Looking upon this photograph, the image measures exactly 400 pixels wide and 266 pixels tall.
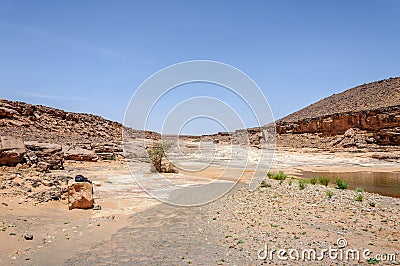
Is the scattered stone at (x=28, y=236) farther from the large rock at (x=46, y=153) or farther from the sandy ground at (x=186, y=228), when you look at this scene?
the large rock at (x=46, y=153)

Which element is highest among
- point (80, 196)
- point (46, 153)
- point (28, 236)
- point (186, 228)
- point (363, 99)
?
point (363, 99)

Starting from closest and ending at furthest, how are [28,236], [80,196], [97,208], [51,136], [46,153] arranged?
[28,236] → [80,196] → [97,208] → [46,153] → [51,136]

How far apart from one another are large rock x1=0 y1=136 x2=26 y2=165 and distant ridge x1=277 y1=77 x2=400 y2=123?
53.9 metres

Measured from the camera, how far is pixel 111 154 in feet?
80.4

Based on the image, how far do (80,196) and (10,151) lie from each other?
4105 mm

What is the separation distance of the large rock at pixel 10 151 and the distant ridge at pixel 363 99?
5387cm

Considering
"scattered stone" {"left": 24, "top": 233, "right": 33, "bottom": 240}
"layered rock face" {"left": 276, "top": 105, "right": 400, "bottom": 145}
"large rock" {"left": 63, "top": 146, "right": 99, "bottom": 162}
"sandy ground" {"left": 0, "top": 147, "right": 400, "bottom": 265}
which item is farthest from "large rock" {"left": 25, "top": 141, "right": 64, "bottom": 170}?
"layered rock face" {"left": 276, "top": 105, "right": 400, "bottom": 145}

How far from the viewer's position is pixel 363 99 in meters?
69.4

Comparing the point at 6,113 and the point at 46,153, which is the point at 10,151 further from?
the point at 6,113

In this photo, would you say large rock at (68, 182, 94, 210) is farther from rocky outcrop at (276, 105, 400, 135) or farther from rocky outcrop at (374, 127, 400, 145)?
rocky outcrop at (276, 105, 400, 135)

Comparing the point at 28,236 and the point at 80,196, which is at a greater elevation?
the point at 80,196

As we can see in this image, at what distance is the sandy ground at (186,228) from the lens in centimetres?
554

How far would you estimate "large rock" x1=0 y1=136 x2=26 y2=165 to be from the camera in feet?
35.0

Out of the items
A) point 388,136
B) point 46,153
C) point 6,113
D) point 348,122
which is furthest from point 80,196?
point 348,122
